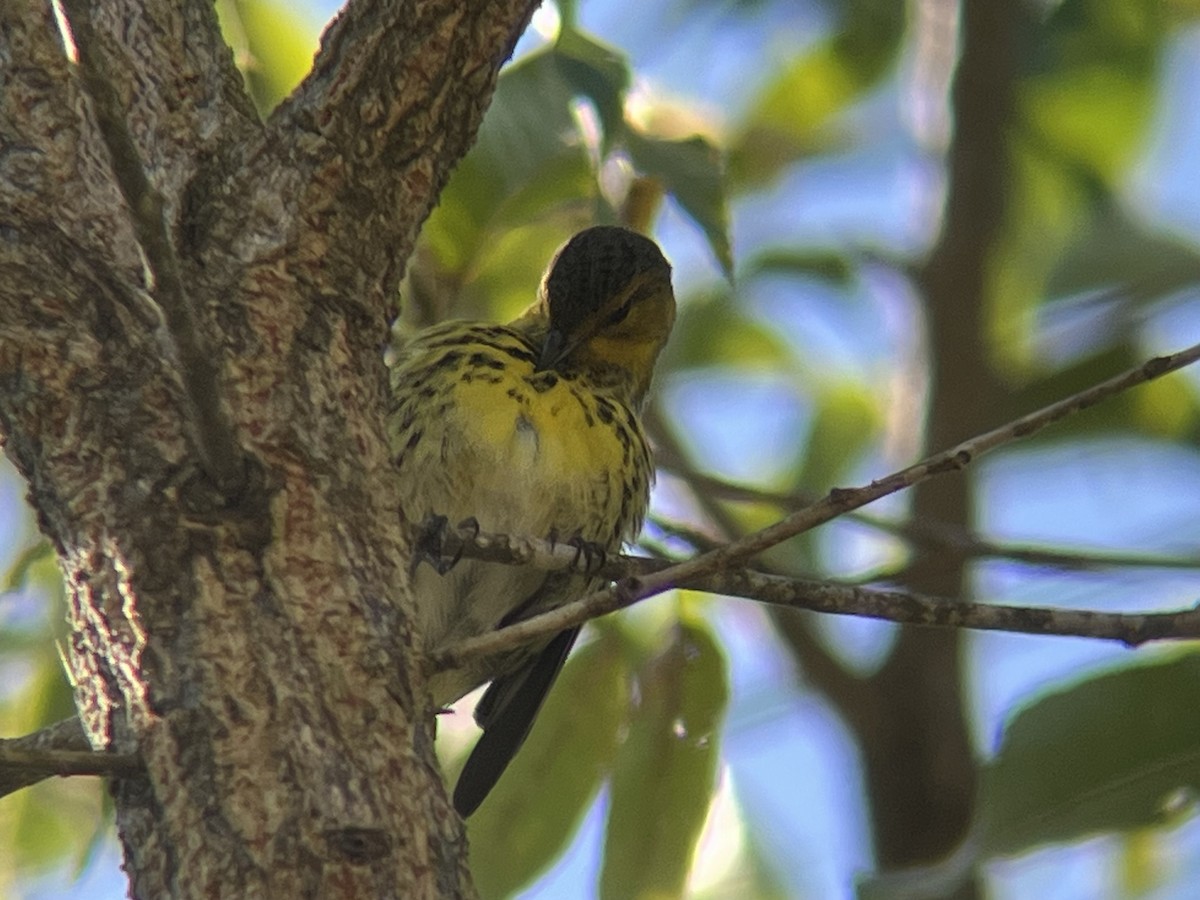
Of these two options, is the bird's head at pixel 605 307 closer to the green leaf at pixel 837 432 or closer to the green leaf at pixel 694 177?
the green leaf at pixel 694 177

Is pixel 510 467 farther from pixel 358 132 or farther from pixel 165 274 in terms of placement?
pixel 165 274

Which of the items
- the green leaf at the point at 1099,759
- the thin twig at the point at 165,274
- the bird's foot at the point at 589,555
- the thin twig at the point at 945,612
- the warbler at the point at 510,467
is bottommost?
the green leaf at the point at 1099,759

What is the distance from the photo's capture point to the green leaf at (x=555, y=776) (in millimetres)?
2867

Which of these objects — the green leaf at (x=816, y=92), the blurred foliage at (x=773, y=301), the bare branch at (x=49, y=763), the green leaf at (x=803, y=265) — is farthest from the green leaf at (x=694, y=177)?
the green leaf at (x=816, y=92)

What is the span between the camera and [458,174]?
10.1 ft

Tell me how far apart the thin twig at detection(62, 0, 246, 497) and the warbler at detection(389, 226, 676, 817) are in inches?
46.6

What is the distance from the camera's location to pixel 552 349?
134 inches

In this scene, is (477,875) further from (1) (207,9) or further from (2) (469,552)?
(1) (207,9)

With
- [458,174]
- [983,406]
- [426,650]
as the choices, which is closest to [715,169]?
[458,174]

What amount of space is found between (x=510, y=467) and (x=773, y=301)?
1.86 m

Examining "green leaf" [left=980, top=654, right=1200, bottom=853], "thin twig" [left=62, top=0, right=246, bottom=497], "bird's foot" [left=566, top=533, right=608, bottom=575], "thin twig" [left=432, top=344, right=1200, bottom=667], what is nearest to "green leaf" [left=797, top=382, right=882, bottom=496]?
"bird's foot" [left=566, top=533, right=608, bottom=575]

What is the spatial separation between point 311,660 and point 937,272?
2919 mm

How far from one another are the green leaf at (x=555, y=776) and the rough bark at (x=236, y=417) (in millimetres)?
1059

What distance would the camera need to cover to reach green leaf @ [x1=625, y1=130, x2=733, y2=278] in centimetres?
272
